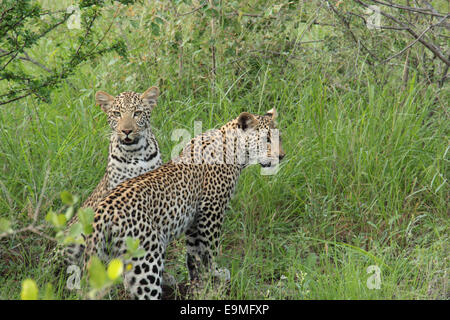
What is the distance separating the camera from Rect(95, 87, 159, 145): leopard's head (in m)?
5.45

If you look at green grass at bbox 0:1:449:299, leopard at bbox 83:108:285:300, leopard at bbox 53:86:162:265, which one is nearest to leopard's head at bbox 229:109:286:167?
leopard at bbox 83:108:285:300

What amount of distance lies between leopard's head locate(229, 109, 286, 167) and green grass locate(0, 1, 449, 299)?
1.68 feet

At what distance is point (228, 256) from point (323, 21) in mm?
3163

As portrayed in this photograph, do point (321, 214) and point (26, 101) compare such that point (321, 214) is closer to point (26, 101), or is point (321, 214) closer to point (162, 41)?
point (162, 41)

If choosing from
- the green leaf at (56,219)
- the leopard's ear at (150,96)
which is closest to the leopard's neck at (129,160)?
the leopard's ear at (150,96)

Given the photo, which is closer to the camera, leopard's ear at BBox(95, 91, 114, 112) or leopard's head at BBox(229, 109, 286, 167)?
leopard's head at BBox(229, 109, 286, 167)

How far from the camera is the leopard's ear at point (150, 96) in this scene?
568 cm

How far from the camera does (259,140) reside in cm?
548

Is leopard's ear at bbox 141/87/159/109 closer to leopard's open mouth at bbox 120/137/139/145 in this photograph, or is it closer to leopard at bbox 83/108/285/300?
leopard's open mouth at bbox 120/137/139/145

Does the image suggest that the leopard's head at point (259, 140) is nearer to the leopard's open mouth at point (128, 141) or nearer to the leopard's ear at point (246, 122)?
the leopard's ear at point (246, 122)

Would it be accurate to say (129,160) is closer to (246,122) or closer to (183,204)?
(183,204)

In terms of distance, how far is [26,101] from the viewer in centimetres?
705

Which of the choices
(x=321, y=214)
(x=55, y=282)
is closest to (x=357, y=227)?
(x=321, y=214)

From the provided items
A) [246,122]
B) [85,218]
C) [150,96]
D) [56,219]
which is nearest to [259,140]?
[246,122]
